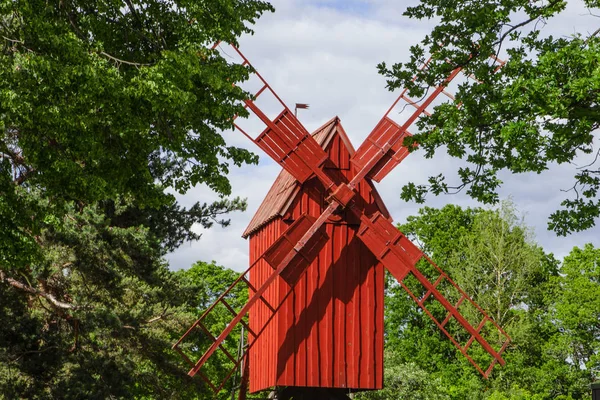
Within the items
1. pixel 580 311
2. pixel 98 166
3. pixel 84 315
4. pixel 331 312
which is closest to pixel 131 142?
pixel 98 166

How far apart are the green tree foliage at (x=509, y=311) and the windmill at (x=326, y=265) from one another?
1385 cm

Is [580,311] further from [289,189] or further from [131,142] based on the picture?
[131,142]

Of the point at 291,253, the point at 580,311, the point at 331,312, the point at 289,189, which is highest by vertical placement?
the point at 580,311

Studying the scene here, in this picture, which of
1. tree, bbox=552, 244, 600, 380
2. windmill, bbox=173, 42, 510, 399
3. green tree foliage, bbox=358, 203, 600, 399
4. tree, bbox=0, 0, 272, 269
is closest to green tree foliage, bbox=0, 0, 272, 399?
tree, bbox=0, 0, 272, 269

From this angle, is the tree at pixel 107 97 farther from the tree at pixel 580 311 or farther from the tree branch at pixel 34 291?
the tree at pixel 580 311

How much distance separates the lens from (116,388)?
739 inches

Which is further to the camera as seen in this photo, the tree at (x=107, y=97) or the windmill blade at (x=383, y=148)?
the windmill blade at (x=383, y=148)

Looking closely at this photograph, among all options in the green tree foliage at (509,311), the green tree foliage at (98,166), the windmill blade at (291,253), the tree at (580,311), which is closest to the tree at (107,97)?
the green tree foliage at (98,166)

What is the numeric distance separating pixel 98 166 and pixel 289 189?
5.40 meters

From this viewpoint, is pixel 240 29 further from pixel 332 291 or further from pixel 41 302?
pixel 41 302

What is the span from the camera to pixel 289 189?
18750mm

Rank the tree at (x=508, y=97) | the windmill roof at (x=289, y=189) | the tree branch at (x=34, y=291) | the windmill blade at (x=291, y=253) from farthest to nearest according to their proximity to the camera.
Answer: the windmill roof at (x=289, y=189), the tree branch at (x=34, y=291), the windmill blade at (x=291, y=253), the tree at (x=508, y=97)

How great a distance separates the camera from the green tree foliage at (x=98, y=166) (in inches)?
493

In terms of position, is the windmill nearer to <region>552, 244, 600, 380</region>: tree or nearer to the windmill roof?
the windmill roof
